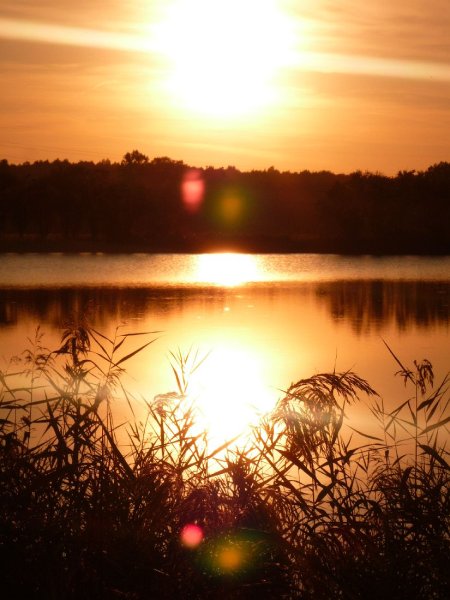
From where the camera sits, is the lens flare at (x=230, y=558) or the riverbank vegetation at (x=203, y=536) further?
the lens flare at (x=230, y=558)

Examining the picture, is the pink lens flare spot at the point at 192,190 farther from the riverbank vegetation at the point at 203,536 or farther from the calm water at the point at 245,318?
the riverbank vegetation at the point at 203,536

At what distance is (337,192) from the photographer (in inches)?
2494

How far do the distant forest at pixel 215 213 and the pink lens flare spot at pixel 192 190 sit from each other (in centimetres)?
9

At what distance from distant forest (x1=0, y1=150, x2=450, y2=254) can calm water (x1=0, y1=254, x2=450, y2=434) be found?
18217 mm

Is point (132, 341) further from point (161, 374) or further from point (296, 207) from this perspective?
point (296, 207)

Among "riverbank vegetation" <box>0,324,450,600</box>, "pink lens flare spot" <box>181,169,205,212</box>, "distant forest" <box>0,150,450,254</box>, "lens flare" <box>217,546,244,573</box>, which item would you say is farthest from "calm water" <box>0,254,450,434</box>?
"pink lens flare spot" <box>181,169,205,212</box>

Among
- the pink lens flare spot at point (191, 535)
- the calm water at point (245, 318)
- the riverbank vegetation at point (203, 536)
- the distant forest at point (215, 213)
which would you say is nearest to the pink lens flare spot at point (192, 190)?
the distant forest at point (215, 213)

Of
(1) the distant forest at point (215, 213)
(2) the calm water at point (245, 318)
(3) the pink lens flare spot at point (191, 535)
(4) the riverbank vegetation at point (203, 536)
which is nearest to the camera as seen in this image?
(4) the riverbank vegetation at point (203, 536)

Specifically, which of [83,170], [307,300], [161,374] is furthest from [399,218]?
[161,374]

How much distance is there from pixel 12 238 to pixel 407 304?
41215 mm

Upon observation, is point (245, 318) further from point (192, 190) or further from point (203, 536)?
point (192, 190)

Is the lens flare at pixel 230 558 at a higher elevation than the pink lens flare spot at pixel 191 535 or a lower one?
lower

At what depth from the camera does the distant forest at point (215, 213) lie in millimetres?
56594

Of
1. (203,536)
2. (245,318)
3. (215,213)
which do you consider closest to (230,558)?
(203,536)
